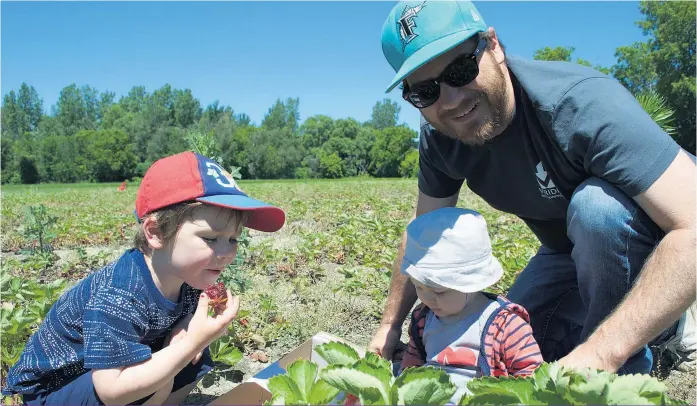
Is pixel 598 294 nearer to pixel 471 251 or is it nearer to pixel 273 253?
pixel 471 251

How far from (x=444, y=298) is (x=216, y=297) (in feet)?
2.84

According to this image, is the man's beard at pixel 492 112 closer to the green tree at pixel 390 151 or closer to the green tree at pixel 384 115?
the green tree at pixel 390 151

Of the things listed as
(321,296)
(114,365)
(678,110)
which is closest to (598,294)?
(114,365)

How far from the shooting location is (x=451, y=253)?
6.47ft

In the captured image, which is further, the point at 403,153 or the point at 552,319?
the point at 403,153

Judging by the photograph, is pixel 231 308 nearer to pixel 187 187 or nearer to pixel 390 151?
pixel 187 187

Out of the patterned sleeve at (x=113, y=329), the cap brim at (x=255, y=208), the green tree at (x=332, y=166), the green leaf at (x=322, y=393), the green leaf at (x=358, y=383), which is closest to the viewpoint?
the green leaf at (x=358, y=383)

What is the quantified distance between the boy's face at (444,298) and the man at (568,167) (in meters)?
0.41

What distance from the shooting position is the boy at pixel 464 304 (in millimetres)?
1952

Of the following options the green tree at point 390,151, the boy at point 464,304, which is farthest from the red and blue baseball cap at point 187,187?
the green tree at point 390,151

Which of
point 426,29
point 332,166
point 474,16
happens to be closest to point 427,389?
point 426,29

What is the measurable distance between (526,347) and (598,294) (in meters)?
0.44

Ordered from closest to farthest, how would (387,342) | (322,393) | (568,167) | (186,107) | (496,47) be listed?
(322,393) → (568,167) → (496,47) → (387,342) → (186,107)

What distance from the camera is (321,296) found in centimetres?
377
